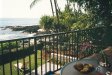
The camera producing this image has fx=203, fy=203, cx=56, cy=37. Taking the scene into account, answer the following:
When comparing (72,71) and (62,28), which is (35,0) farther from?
(72,71)

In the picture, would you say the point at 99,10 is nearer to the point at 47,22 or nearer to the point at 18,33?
the point at 47,22

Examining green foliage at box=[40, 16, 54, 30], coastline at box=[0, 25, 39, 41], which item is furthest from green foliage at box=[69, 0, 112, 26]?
coastline at box=[0, 25, 39, 41]

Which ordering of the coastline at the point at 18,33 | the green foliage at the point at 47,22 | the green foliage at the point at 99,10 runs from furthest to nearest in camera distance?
1. the coastline at the point at 18,33
2. the green foliage at the point at 47,22
3. the green foliage at the point at 99,10

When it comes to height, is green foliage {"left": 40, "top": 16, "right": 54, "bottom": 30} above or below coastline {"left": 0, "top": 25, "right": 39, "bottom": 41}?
above

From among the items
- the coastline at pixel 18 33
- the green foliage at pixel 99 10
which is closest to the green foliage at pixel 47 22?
the coastline at pixel 18 33

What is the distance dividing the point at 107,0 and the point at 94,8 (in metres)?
0.96

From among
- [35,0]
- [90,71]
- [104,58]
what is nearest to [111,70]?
[104,58]

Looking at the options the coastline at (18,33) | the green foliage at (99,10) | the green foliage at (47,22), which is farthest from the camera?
the coastline at (18,33)

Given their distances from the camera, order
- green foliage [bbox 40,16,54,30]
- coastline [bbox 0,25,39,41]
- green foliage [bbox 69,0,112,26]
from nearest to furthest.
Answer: green foliage [bbox 69,0,112,26], green foliage [bbox 40,16,54,30], coastline [bbox 0,25,39,41]

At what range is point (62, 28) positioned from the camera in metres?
20.5

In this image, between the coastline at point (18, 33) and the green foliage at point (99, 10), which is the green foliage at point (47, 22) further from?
the green foliage at point (99, 10)

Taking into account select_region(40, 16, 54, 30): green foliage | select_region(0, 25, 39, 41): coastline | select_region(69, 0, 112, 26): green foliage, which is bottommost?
select_region(0, 25, 39, 41): coastline

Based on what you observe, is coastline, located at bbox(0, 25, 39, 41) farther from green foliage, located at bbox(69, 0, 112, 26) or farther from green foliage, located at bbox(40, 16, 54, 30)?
green foliage, located at bbox(69, 0, 112, 26)

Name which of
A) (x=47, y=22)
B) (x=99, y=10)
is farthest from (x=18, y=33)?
(x=99, y=10)
